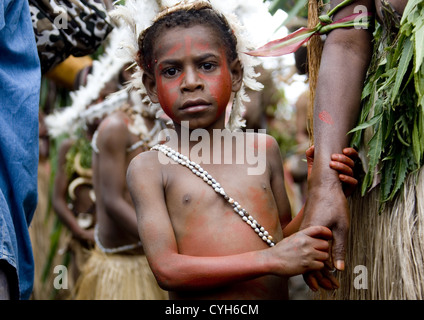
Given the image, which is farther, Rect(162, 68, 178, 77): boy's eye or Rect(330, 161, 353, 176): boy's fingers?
Rect(162, 68, 178, 77): boy's eye

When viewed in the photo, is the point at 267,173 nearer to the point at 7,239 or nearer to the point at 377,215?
the point at 377,215

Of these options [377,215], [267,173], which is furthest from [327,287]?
[267,173]

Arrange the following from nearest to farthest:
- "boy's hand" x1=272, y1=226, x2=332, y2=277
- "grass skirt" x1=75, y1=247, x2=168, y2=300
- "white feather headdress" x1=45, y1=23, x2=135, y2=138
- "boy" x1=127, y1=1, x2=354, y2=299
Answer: "boy's hand" x1=272, y1=226, x2=332, y2=277 < "boy" x1=127, y1=1, x2=354, y2=299 < "grass skirt" x1=75, y1=247, x2=168, y2=300 < "white feather headdress" x1=45, y1=23, x2=135, y2=138

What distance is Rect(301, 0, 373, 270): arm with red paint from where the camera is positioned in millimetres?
1754

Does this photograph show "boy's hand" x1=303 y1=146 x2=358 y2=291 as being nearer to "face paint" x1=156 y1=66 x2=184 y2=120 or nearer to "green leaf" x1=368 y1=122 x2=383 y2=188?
"green leaf" x1=368 y1=122 x2=383 y2=188

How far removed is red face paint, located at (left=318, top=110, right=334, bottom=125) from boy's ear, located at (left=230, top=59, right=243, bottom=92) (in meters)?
0.37

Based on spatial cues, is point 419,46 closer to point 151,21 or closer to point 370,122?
point 370,122

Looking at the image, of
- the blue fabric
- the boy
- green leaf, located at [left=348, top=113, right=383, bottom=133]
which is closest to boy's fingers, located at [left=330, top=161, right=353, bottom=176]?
green leaf, located at [left=348, top=113, right=383, bottom=133]

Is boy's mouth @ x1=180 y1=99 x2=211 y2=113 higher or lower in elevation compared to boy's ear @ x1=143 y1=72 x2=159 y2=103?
lower

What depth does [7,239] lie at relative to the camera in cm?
173

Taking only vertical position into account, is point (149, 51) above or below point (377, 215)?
above

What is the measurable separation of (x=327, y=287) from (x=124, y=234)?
7.27 ft

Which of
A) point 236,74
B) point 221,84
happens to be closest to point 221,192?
point 221,84

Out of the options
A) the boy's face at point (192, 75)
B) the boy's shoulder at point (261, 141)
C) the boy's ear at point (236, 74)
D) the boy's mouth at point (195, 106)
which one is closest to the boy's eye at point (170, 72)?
the boy's face at point (192, 75)
